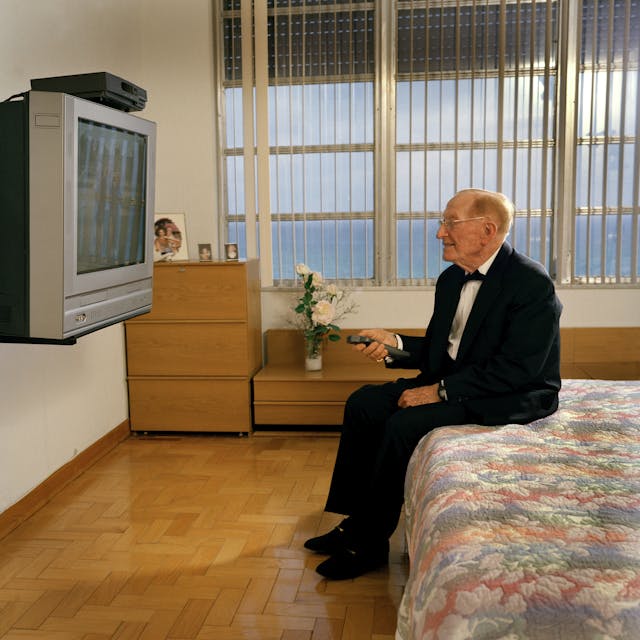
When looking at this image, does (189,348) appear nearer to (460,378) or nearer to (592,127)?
(460,378)

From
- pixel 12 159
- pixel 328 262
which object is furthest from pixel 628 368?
pixel 12 159

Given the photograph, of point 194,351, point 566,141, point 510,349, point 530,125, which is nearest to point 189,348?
point 194,351

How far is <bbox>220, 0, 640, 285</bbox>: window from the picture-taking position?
4797mm

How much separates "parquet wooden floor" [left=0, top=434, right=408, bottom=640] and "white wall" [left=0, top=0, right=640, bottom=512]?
0.32 metres

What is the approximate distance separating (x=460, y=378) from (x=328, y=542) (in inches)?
31.7

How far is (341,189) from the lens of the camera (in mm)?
5043

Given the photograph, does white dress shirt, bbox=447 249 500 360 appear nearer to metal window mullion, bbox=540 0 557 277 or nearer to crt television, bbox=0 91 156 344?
crt television, bbox=0 91 156 344

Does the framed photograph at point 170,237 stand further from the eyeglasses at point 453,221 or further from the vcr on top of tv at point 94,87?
the eyeglasses at point 453,221

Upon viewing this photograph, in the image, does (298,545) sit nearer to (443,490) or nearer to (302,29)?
(443,490)

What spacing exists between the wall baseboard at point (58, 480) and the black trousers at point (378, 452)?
1.35 m

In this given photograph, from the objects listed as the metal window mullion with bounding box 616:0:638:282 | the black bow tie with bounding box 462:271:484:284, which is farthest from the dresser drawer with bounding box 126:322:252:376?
the metal window mullion with bounding box 616:0:638:282

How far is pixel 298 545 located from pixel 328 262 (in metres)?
2.34

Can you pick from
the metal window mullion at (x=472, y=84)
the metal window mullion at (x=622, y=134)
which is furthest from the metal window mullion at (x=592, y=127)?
the metal window mullion at (x=472, y=84)

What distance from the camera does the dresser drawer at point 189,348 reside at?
4.64 m
